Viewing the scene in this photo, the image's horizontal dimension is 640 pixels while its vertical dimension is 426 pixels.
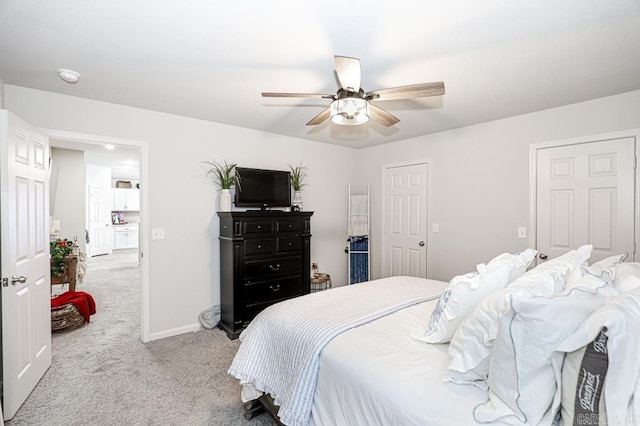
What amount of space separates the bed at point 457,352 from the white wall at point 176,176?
5.88 feet

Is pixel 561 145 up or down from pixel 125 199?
up

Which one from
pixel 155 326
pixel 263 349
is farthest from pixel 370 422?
pixel 155 326

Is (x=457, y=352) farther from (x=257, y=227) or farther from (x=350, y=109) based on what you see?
(x=257, y=227)

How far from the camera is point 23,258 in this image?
2.24 m

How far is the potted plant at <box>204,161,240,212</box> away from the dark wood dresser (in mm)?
154

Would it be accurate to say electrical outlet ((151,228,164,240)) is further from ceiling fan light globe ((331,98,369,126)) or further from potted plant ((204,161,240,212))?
ceiling fan light globe ((331,98,369,126))

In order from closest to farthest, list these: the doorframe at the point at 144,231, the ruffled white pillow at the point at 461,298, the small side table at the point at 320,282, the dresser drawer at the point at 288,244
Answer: the ruffled white pillow at the point at 461,298
the doorframe at the point at 144,231
the dresser drawer at the point at 288,244
the small side table at the point at 320,282

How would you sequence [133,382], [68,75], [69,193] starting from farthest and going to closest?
[69,193] < [133,382] < [68,75]

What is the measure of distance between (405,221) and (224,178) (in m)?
2.59

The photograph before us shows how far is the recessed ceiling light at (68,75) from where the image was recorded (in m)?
2.34

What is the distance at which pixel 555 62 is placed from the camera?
87.2 inches

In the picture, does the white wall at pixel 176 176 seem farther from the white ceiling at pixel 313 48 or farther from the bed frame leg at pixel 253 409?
the bed frame leg at pixel 253 409

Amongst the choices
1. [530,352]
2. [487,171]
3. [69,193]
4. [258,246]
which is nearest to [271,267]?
[258,246]

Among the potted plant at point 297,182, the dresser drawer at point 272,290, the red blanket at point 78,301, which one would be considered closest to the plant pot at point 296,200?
the potted plant at point 297,182
